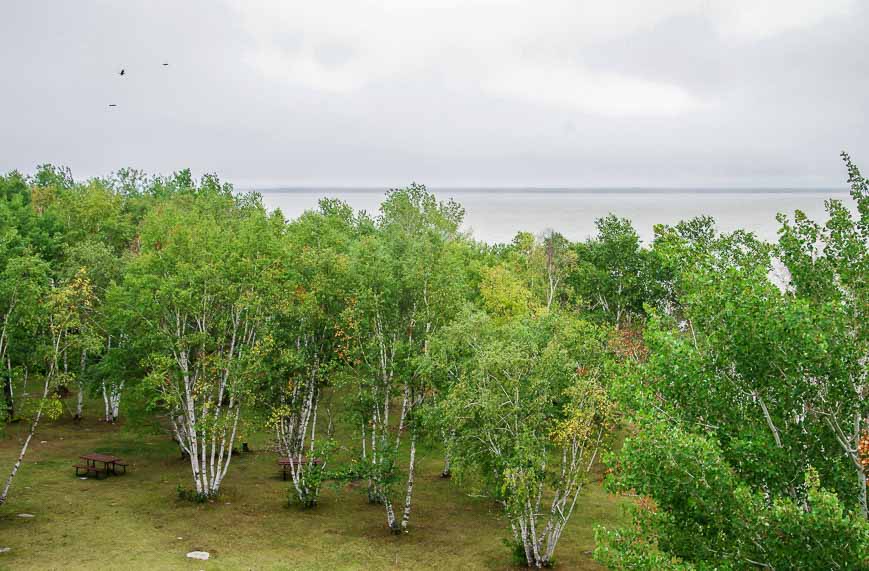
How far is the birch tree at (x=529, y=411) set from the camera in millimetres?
20609

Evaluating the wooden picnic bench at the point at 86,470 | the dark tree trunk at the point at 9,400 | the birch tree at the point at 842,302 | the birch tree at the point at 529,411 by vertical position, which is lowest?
the wooden picnic bench at the point at 86,470

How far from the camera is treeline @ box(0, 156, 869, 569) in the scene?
12.2m

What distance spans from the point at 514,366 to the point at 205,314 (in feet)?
44.2

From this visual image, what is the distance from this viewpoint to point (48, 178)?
3647 inches

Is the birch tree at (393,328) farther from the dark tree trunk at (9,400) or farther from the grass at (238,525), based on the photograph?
the dark tree trunk at (9,400)

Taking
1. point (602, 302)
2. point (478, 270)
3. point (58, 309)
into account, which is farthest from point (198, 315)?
point (602, 302)

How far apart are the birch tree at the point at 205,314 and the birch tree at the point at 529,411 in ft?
29.6

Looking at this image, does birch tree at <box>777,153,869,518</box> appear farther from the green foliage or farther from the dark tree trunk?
the dark tree trunk

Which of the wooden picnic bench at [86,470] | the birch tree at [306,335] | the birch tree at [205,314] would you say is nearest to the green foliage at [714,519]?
the birch tree at [306,335]

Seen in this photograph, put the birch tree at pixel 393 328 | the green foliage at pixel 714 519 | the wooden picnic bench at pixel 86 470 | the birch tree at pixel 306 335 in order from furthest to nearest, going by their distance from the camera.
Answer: the wooden picnic bench at pixel 86 470 → the birch tree at pixel 306 335 → the birch tree at pixel 393 328 → the green foliage at pixel 714 519

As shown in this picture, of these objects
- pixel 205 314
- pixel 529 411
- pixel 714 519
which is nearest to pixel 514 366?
pixel 529 411

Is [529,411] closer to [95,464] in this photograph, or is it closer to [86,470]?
[86,470]

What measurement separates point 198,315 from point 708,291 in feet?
67.2

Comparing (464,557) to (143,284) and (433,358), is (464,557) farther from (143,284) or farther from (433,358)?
(143,284)
